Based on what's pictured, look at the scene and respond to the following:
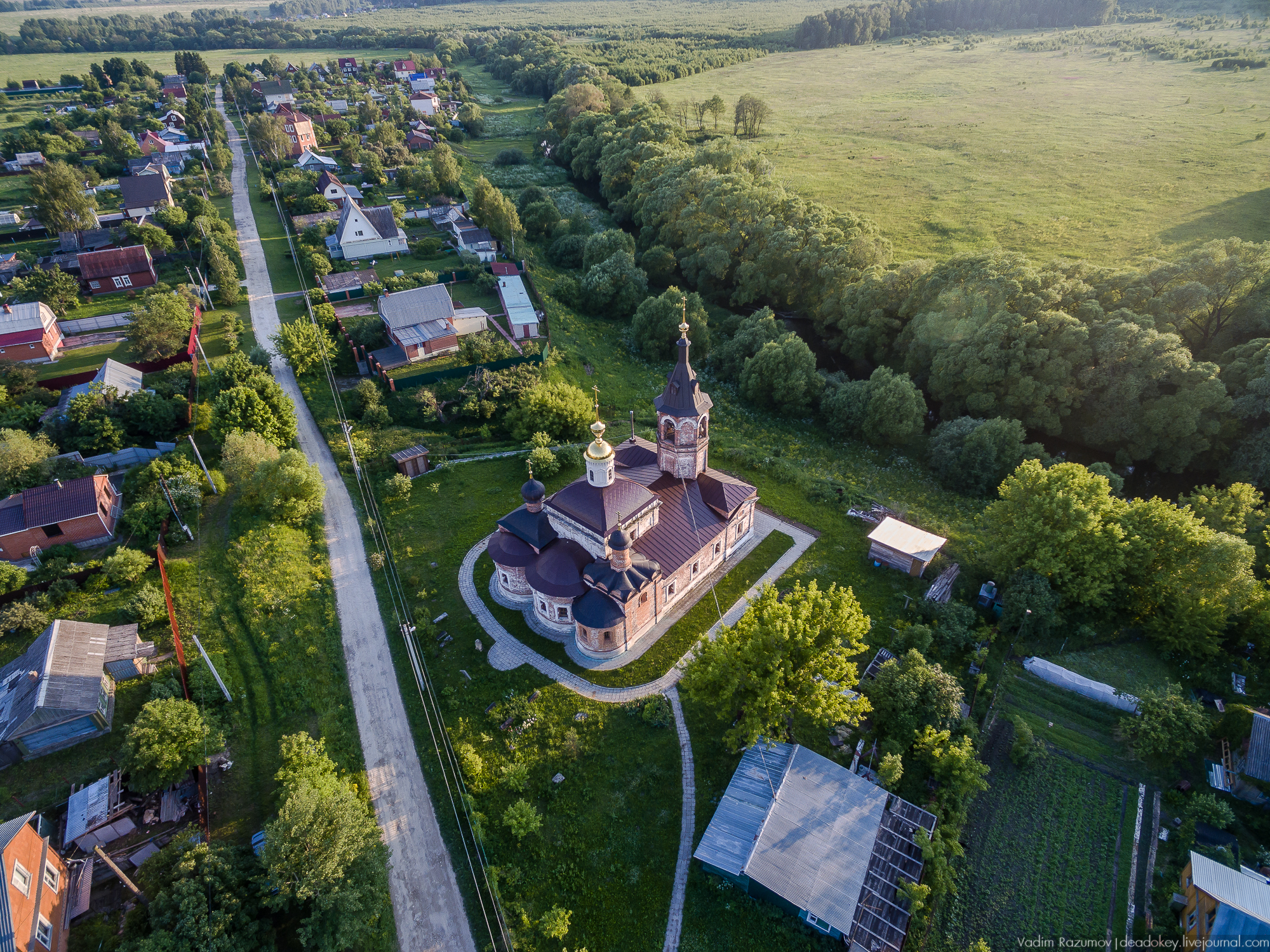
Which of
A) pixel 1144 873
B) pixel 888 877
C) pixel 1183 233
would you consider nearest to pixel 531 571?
pixel 888 877

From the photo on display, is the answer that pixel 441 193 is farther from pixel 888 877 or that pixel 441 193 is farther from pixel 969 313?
A: pixel 888 877

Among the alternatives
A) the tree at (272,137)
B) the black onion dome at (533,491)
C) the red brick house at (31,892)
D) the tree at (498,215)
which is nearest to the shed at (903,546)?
the black onion dome at (533,491)

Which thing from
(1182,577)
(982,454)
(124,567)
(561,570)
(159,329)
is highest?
(159,329)

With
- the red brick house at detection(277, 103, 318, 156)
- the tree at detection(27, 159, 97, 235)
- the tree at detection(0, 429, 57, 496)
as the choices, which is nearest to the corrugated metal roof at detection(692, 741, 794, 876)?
the tree at detection(0, 429, 57, 496)

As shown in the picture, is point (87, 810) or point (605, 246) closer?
point (87, 810)

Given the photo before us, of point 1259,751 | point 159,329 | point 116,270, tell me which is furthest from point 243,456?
point 1259,751

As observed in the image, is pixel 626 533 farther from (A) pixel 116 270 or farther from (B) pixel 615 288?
(A) pixel 116 270

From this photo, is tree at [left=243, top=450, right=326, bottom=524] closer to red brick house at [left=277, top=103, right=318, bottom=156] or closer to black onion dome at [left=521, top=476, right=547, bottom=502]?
black onion dome at [left=521, top=476, right=547, bottom=502]
